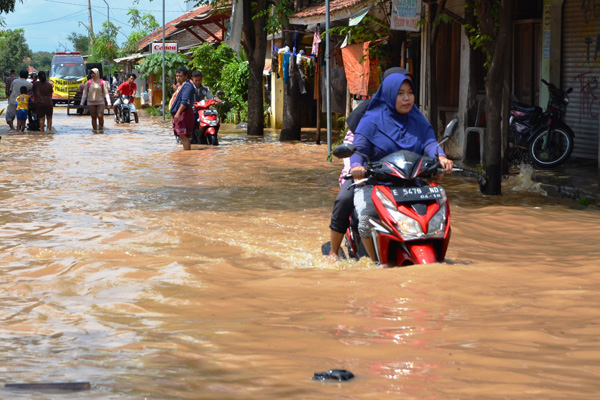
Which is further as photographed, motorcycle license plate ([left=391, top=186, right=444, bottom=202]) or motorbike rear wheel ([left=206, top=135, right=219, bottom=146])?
motorbike rear wheel ([left=206, top=135, right=219, bottom=146])

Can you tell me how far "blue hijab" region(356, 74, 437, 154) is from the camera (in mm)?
6215

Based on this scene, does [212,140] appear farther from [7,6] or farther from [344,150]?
[344,150]

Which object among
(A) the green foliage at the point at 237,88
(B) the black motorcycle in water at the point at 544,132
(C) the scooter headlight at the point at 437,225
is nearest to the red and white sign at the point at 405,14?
(B) the black motorcycle in water at the point at 544,132

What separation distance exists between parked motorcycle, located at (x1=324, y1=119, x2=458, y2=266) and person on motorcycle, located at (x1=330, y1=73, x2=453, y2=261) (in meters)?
0.14

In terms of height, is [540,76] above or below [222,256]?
above

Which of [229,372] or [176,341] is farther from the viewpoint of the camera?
[176,341]

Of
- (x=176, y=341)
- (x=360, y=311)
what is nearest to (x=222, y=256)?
(x=360, y=311)

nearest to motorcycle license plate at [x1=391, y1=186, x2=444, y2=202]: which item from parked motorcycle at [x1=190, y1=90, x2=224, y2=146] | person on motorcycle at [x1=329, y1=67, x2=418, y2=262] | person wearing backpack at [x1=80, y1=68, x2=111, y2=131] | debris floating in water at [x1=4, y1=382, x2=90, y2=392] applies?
person on motorcycle at [x1=329, y1=67, x2=418, y2=262]

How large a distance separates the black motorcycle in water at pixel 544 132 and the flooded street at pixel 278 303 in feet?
7.62

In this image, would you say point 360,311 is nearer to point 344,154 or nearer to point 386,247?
point 386,247

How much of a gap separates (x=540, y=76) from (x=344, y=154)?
34.3 ft

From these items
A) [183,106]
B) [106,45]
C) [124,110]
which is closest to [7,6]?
[124,110]

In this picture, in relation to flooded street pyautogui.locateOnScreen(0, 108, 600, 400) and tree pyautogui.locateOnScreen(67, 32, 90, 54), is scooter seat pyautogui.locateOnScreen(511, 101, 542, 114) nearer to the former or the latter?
flooded street pyautogui.locateOnScreen(0, 108, 600, 400)

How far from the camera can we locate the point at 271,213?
10.0m
